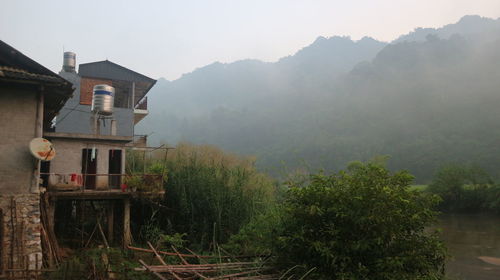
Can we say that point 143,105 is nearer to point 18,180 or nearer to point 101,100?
point 101,100

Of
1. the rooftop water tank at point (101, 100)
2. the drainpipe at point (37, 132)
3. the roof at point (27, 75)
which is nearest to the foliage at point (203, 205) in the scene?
the rooftop water tank at point (101, 100)

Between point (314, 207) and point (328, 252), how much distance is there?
0.89m

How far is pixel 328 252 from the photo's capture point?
688cm

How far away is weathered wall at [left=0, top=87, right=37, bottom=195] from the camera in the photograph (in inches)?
331

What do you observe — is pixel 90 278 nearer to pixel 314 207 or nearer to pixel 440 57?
pixel 314 207

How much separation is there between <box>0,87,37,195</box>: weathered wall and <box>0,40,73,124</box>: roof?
0.36m

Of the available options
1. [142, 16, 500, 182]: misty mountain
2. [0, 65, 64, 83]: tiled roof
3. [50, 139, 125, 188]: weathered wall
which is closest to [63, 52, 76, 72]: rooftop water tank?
[50, 139, 125, 188]: weathered wall

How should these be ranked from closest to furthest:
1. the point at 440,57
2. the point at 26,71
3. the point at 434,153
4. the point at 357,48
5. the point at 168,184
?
the point at 26,71
the point at 168,184
the point at 434,153
the point at 440,57
the point at 357,48

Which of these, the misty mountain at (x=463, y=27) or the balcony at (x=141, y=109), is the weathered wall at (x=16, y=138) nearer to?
the balcony at (x=141, y=109)

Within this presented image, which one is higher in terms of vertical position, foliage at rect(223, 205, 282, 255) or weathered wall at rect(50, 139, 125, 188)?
weathered wall at rect(50, 139, 125, 188)

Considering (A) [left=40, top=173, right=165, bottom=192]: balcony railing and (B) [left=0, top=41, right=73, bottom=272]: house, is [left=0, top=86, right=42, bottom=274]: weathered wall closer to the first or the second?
(B) [left=0, top=41, right=73, bottom=272]: house

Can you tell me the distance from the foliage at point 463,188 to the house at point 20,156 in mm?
34721

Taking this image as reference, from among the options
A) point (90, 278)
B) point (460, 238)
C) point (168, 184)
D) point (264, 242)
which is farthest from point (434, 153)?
point (90, 278)

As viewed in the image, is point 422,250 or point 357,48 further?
point 357,48
